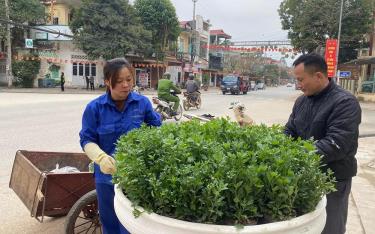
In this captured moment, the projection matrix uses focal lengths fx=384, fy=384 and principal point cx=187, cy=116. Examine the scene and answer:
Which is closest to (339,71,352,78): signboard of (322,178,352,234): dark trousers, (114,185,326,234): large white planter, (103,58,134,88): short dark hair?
(322,178,352,234): dark trousers

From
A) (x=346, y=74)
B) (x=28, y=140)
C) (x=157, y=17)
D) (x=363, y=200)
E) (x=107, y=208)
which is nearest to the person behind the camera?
(x=107, y=208)

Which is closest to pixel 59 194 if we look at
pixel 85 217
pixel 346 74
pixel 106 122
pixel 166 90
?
pixel 85 217

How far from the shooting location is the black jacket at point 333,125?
2094 mm

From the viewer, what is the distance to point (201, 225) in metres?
1.33

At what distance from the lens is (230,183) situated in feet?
4.47

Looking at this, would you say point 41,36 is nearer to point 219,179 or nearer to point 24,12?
point 24,12

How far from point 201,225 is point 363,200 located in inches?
164

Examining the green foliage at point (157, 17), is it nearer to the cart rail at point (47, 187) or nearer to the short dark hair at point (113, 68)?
the cart rail at point (47, 187)

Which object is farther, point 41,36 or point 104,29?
point 41,36

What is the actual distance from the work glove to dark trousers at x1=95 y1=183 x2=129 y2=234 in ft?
0.98

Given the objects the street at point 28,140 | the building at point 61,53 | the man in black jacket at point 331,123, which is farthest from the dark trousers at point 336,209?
the building at point 61,53

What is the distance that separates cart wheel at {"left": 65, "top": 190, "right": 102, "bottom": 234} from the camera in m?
3.08

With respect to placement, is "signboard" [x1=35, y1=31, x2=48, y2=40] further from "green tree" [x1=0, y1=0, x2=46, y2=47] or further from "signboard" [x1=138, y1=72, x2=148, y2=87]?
"signboard" [x1=138, y1=72, x2=148, y2=87]

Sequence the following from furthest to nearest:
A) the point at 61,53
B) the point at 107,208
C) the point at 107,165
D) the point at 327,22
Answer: the point at 61,53 < the point at 327,22 < the point at 107,208 < the point at 107,165
